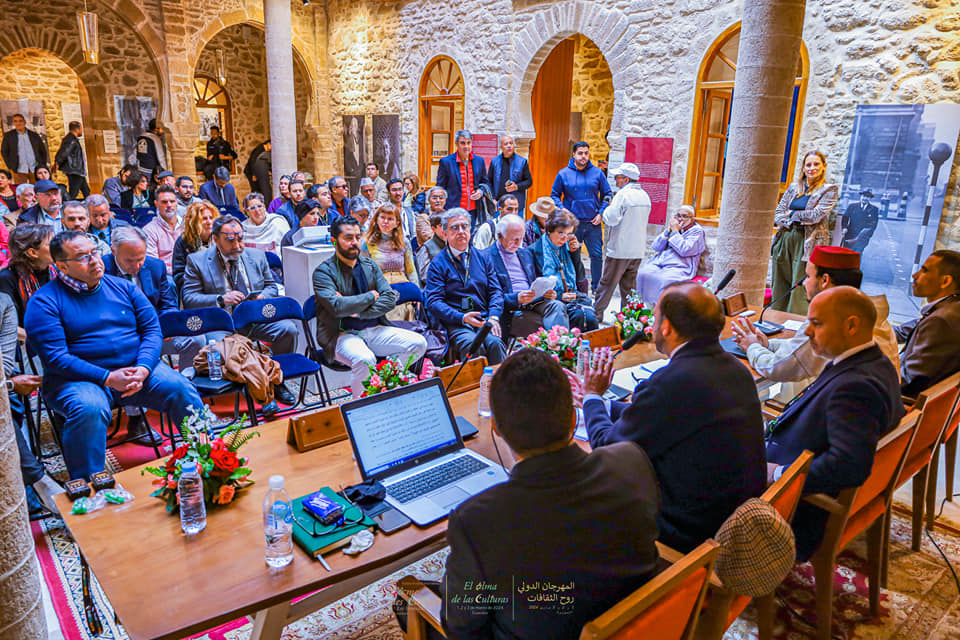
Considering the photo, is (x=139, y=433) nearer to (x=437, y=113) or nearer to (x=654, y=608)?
(x=654, y=608)

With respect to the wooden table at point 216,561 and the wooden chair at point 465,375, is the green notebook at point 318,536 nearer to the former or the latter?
the wooden table at point 216,561

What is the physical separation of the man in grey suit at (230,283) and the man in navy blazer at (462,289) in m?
1.14

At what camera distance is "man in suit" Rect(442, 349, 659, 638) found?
1.34 meters

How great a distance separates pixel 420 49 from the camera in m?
11.3

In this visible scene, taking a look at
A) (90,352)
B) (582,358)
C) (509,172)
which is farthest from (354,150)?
(582,358)

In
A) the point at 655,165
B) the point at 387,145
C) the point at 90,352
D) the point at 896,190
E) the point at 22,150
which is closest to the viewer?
the point at 90,352

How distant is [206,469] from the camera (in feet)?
6.35

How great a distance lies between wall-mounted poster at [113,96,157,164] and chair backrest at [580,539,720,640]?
1367cm

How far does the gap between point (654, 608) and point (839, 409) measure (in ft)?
4.20

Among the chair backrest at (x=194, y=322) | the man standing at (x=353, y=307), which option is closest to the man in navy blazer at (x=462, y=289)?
the man standing at (x=353, y=307)

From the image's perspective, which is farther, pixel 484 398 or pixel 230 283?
pixel 230 283

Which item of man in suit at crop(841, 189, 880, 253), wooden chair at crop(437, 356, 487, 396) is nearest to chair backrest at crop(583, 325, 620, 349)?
wooden chair at crop(437, 356, 487, 396)

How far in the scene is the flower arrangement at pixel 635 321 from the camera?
361 centimetres

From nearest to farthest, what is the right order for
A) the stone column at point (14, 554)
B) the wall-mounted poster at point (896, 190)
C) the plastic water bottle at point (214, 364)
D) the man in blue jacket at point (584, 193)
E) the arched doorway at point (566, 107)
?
the stone column at point (14, 554)
the plastic water bottle at point (214, 364)
the wall-mounted poster at point (896, 190)
the man in blue jacket at point (584, 193)
the arched doorway at point (566, 107)
